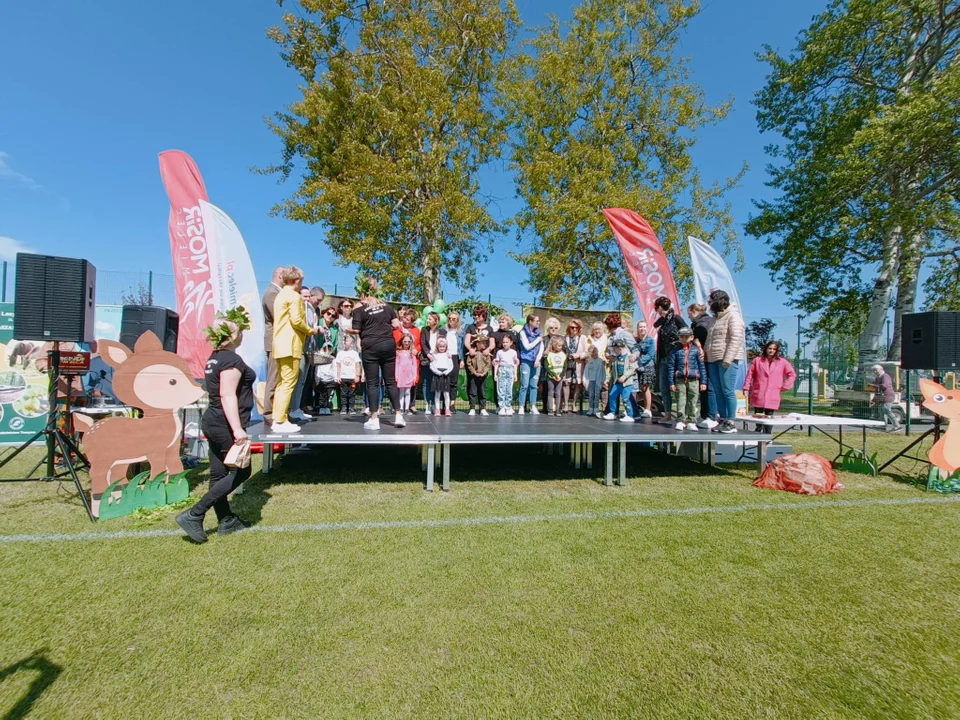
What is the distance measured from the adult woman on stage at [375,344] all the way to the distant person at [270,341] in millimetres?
981

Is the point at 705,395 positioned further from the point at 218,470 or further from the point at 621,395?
the point at 218,470

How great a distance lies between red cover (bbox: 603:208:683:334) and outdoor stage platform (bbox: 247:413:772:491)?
420cm

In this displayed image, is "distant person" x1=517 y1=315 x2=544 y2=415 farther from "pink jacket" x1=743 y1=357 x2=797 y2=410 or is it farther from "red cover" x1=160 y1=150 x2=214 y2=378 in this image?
"red cover" x1=160 y1=150 x2=214 y2=378

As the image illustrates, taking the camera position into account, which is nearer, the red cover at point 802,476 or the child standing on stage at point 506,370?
the red cover at point 802,476

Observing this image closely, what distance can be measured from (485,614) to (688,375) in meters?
5.01

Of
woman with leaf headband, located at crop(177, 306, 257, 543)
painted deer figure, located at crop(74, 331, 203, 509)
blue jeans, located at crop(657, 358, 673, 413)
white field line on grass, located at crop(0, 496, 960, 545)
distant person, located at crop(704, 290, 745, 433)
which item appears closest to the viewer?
woman with leaf headband, located at crop(177, 306, 257, 543)

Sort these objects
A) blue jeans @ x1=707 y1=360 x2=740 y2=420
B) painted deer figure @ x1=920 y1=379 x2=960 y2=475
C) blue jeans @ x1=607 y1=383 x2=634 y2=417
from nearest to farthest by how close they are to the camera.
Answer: painted deer figure @ x1=920 y1=379 x2=960 y2=475, blue jeans @ x1=707 y1=360 x2=740 y2=420, blue jeans @ x1=607 y1=383 x2=634 y2=417

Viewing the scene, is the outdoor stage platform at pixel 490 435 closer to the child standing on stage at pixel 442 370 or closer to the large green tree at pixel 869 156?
the child standing on stage at pixel 442 370

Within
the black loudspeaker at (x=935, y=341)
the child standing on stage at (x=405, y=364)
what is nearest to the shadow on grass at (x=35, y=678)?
the child standing on stage at (x=405, y=364)

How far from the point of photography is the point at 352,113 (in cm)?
1454

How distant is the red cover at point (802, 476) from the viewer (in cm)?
580

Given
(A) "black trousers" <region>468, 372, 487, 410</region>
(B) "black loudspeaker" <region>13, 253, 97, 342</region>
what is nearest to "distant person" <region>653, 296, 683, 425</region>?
(A) "black trousers" <region>468, 372, 487, 410</region>

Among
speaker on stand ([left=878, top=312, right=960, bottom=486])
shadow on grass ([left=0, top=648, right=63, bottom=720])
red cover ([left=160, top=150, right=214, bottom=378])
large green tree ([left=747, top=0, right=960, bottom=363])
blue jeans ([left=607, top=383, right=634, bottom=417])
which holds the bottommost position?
shadow on grass ([left=0, top=648, right=63, bottom=720])

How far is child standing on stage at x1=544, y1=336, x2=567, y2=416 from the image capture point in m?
8.34
